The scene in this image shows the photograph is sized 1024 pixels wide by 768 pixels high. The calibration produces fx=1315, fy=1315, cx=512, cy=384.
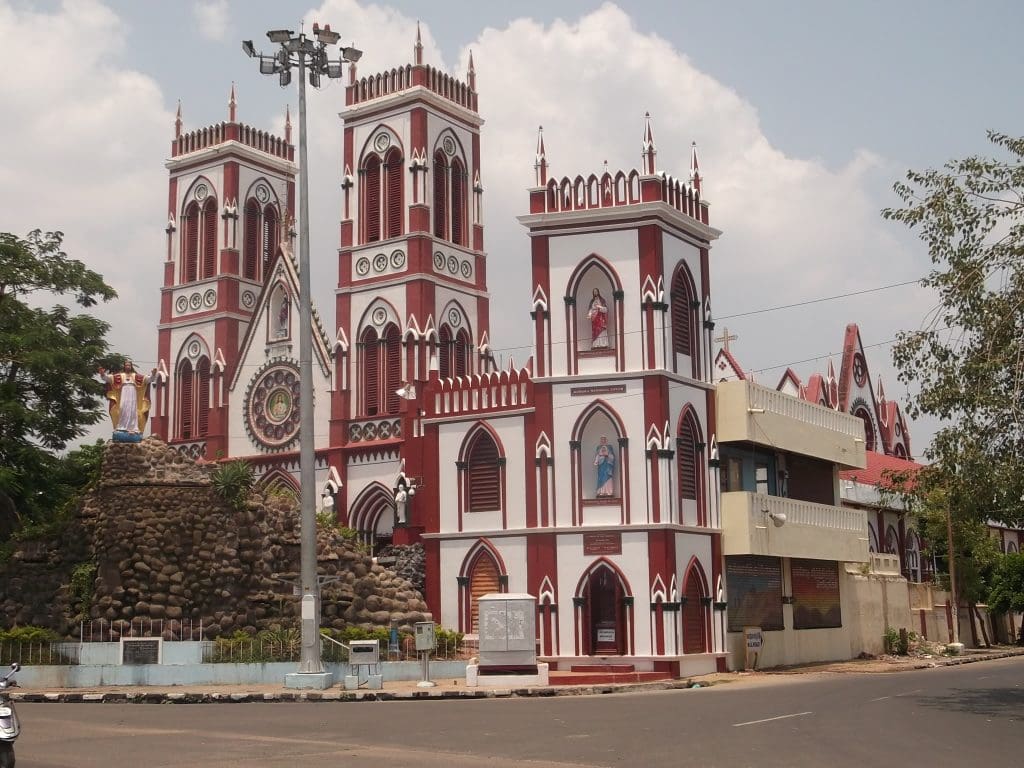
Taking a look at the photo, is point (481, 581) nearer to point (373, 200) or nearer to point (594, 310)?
point (594, 310)

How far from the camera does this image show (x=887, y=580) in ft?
151

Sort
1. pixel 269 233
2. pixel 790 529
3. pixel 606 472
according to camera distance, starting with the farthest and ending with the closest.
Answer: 1. pixel 269 233
2. pixel 790 529
3. pixel 606 472

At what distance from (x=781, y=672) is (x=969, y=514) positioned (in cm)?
1435

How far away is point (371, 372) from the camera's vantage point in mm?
48062

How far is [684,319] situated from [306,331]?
12.4 m

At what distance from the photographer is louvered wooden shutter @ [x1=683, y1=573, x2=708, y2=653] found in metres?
33.9

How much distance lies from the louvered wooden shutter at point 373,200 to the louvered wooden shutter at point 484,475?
15126 millimetres

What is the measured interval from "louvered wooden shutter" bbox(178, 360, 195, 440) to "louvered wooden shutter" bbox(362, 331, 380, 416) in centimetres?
925

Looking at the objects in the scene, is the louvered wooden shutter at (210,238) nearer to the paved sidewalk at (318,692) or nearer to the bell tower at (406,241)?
the bell tower at (406,241)

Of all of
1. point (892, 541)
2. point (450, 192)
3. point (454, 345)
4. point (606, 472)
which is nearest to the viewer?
point (606, 472)

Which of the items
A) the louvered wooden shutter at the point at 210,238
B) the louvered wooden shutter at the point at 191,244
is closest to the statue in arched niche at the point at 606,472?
the louvered wooden shutter at the point at 210,238

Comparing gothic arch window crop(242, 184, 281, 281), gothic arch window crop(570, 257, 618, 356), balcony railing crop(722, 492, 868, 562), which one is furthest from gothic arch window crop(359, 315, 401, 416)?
balcony railing crop(722, 492, 868, 562)

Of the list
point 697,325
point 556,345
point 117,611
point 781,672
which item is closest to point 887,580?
point 781,672

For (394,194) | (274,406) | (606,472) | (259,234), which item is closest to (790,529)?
(606,472)
